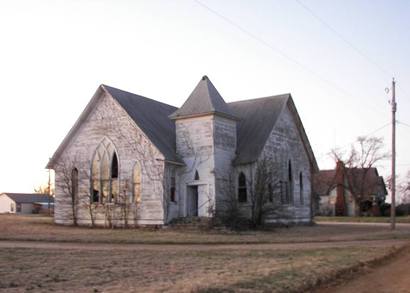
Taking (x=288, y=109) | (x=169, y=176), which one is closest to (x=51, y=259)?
(x=169, y=176)

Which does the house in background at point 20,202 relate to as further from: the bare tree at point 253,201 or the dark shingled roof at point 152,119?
the bare tree at point 253,201

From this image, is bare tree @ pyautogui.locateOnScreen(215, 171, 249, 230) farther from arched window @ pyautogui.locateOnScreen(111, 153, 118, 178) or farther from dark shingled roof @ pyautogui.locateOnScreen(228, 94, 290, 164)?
arched window @ pyautogui.locateOnScreen(111, 153, 118, 178)

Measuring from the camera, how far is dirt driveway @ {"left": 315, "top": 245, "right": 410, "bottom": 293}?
39.8 ft

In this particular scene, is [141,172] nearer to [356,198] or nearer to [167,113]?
[167,113]

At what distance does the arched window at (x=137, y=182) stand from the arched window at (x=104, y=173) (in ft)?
4.58

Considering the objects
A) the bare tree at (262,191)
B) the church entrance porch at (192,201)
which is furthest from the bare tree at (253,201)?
the church entrance porch at (192,201)

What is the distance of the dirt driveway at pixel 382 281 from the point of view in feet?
39.8

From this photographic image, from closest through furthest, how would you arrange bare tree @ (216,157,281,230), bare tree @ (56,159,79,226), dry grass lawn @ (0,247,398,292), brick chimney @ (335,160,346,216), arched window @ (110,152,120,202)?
dry grass lawn @ (0,247,398,292), bare tree @ (216,157,281,230), arched window @ (110,152,120,202), bare tree @ (56,159,79,226), brick chimney @ (335,160,346,216)

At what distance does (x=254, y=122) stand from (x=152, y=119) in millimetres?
7248

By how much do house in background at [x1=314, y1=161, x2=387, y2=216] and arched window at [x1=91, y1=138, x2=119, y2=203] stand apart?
43.3 metres

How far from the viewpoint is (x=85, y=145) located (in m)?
36.9

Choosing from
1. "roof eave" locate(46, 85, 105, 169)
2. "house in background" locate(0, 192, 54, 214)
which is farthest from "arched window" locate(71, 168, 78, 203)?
"house in background" locate(0, 192, 54, 214)

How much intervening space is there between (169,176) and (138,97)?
7.58 meters

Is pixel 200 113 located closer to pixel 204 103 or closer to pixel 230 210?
pixel 204 103
